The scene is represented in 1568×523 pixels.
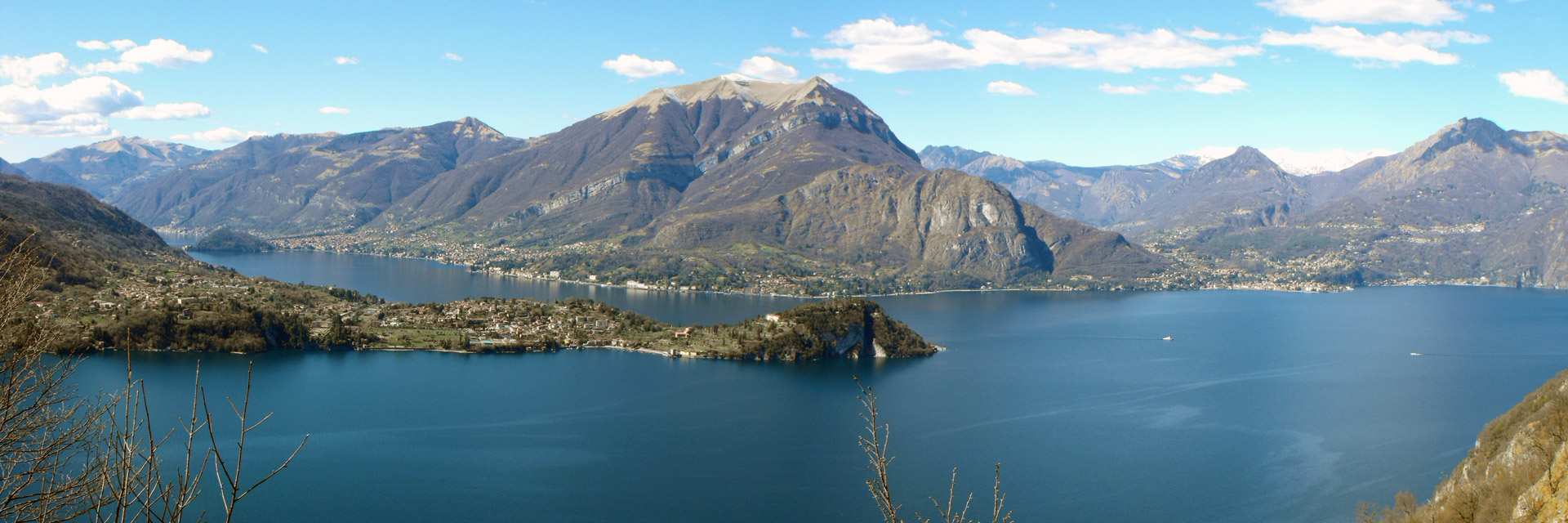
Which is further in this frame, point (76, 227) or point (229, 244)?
point (229, 244)

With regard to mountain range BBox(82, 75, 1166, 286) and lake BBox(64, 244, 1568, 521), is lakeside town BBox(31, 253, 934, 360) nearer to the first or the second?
lake BBox(64, 244, 1568, 521)

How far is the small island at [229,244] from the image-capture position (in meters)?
154

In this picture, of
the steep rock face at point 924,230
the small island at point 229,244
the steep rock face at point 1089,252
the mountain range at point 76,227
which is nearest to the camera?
the mountain range at point 76,227

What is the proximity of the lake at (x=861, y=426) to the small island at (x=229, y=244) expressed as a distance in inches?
4417

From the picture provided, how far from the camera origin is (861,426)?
148ft

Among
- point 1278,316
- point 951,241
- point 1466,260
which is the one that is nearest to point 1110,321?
point 1278,316

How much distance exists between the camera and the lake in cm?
3297

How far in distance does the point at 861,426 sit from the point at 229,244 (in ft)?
481

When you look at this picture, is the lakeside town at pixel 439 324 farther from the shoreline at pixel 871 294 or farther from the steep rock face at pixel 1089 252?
the steep rock face at pixel 1089 252

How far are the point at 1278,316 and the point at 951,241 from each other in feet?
180

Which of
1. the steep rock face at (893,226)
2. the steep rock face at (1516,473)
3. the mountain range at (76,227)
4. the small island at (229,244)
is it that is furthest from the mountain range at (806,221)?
the steep rock face at (1516,473)

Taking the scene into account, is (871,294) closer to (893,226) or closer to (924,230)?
(924,230)

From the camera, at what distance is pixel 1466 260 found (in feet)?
547

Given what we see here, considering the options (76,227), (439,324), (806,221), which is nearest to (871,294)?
(806,221)
